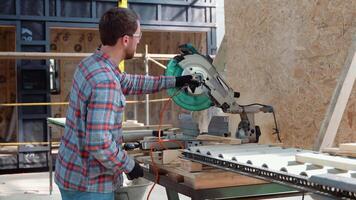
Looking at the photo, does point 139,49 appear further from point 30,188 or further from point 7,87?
point 30,188

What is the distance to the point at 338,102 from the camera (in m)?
3.65

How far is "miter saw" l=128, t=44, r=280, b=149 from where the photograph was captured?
129 inches

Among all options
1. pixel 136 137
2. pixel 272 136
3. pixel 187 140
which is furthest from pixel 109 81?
pixel 272 136

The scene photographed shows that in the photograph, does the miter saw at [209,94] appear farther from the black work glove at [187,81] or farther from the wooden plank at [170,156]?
the wooden plank at [170,156]

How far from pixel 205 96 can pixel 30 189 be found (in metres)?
4.29

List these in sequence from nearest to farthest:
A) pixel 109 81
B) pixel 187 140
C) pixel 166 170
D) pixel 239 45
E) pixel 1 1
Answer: pixel 109 81 → pixel 166 170 → pixel 187 140 → pixel 239 45 → pixel 1 1

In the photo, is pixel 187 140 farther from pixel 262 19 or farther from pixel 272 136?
pixel 262 19

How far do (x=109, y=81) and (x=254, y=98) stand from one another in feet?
9.30

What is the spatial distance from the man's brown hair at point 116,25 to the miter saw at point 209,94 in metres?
0.88

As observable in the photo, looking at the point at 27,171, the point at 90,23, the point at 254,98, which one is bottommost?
the point at 27,171

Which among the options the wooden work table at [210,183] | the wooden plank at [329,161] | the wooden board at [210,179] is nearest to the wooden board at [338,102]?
the wooden work table at [210,183]

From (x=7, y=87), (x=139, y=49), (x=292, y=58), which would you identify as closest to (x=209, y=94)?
(x=292, y=58)

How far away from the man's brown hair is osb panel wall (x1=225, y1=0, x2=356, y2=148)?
6.78 ft

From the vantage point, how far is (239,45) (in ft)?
17.0
